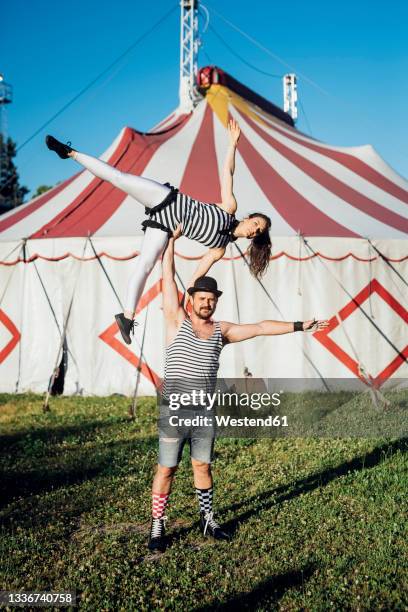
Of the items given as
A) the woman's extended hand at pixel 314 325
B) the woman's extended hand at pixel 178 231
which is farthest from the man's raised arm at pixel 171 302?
the woman's extended hand at pixel 314 325

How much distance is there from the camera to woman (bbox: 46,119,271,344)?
257 cm

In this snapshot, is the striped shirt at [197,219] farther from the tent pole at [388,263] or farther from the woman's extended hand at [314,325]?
the tent pole at [388,263]

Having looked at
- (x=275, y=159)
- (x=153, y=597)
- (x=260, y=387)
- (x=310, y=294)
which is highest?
(x=275, y=159)

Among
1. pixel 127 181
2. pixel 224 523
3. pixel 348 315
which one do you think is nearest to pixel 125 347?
pixel 348 315

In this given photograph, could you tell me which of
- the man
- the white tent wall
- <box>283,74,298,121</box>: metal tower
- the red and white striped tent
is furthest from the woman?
<box>283,74,298,121</box>: metal tower

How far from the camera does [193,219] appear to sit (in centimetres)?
268

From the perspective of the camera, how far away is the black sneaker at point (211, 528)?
3008 millimetres

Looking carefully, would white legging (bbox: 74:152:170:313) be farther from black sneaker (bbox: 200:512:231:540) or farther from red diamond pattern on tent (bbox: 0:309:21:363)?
red diamond pattern on tent (bbox: 0:309:21:363)

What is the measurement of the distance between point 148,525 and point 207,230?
1.70 metres

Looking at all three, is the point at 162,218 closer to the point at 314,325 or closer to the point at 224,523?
the point at 314,325

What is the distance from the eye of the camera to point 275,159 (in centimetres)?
820

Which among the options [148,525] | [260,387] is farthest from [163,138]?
[148,525]

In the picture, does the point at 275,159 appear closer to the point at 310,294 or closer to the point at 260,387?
the point at 310,294

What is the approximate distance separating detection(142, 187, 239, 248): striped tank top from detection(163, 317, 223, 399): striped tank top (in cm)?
47
